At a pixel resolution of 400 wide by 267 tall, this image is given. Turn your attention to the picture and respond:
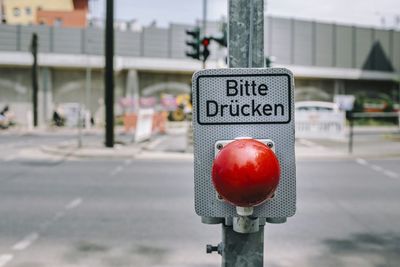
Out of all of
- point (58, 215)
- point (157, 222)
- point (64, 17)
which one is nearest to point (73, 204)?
point (58, 215)

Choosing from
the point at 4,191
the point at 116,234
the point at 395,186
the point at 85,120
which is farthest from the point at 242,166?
the point at 85,120

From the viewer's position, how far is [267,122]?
1835 mm

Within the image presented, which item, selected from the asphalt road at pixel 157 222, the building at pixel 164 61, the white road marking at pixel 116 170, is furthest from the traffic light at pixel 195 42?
the building at pixel 164 61

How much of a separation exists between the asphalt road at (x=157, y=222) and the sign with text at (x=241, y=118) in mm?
4038

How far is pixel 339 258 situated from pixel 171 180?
672cm

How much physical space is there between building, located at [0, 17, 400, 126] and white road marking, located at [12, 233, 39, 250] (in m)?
28.4

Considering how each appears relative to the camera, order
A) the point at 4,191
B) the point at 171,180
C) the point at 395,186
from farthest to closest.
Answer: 1. the point at 171,180
2. the point at 395,186
3. the point at 4,191

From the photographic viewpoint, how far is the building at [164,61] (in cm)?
4016

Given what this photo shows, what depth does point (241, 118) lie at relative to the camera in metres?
1.83

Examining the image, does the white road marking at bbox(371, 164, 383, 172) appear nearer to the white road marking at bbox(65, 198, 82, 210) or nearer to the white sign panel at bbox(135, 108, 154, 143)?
the white road marking at bbox(65, 198, 82, 210)

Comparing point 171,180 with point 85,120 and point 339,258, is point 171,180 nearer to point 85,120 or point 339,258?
point 339,258

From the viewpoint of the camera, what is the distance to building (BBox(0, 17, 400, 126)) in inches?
1581

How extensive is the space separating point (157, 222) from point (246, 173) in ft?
21.1

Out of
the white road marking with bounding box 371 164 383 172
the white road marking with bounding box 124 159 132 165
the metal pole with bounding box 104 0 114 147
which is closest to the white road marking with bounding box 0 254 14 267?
the white road marking with bounding box 124 159 132 165
